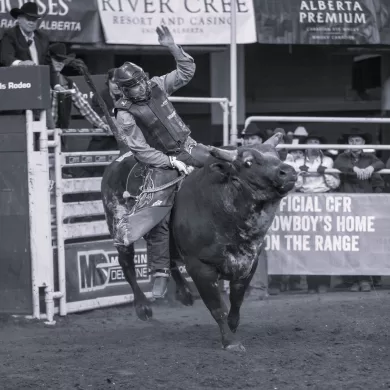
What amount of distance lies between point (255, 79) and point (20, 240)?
6.74 m

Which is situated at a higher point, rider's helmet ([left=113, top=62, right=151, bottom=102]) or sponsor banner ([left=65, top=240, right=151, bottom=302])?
rider's helmet ([left=113, top=62, right=151, bottom=102])

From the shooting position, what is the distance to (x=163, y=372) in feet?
20.9

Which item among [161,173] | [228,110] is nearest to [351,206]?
[228,110]

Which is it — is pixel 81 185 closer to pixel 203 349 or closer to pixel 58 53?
pixel 58 53

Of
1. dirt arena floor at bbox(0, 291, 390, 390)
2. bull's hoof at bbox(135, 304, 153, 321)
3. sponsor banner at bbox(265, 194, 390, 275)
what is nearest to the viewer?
dirt arena floor at bbox(0, 291, 390, 390)

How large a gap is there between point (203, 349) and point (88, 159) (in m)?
2.85

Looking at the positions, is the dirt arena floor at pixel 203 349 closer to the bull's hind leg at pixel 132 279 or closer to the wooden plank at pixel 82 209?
the bull's hind leg at pixel 132 279

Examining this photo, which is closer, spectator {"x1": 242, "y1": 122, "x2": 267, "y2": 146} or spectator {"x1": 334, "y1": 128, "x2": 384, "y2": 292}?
spectator {"x1": 242, "y1": 122, "x2": 267, "y2": 146}

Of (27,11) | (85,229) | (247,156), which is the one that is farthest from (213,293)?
(27,11)

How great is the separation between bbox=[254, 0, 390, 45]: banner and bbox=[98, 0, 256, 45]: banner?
1.31ft

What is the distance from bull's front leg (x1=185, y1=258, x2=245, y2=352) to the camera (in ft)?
23.6

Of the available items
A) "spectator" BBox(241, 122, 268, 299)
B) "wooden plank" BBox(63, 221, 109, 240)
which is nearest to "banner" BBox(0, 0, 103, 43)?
"spectator" BBox(241, 122, 268, 299)

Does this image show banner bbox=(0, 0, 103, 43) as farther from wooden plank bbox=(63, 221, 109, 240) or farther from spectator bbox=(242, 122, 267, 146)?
wooden plank bbox=(63, 221, 109, 240)

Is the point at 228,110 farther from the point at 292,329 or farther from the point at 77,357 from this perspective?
the point at 77,357
